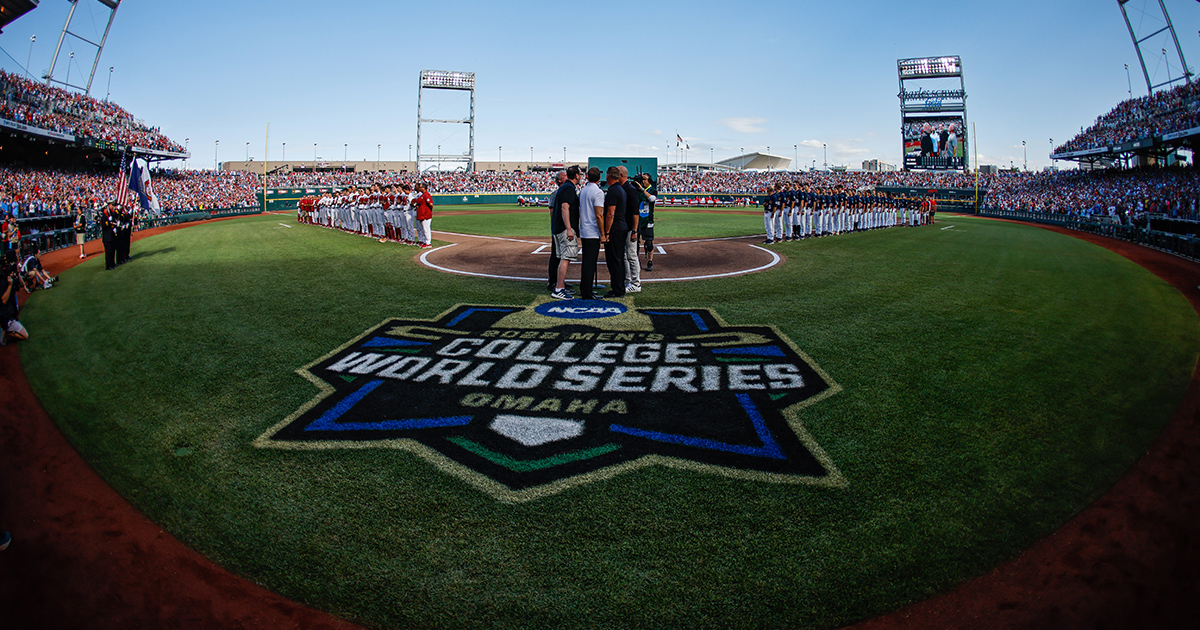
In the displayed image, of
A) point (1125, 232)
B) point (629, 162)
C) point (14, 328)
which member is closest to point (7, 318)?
point (14, 328)

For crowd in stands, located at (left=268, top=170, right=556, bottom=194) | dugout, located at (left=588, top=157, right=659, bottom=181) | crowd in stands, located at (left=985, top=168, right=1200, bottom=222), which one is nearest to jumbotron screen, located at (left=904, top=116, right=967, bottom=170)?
crowd in stands, located at (left=985, top=168, right=1200, bottom=222)

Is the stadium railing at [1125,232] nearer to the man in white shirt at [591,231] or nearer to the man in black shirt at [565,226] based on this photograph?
the man in white shirt at [591,231]

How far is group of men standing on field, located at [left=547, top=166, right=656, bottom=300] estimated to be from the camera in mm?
10078

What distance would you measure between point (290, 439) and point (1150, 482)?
256 inches

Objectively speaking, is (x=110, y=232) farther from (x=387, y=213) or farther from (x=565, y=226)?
(x=565, y=226)

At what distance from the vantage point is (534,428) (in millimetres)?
4793

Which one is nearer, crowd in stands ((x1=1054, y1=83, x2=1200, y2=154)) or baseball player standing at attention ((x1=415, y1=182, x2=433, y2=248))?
baseball player standing at attention ((x1=415, y1=182, x2=433, y2=248))

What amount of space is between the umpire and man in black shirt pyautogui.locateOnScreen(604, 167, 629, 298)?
45.9 feet

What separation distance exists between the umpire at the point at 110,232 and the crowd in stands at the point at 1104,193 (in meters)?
39.0

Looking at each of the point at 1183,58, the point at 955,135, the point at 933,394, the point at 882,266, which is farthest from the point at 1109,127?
the point at 933,394

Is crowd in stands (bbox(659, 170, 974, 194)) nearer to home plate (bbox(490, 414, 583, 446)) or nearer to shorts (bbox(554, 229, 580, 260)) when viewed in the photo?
shorts (bbox(554, 229, 580, 260))

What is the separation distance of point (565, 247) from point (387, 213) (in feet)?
43.4

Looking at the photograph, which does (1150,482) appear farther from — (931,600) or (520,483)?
(520,483)

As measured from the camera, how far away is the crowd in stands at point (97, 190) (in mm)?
30978
